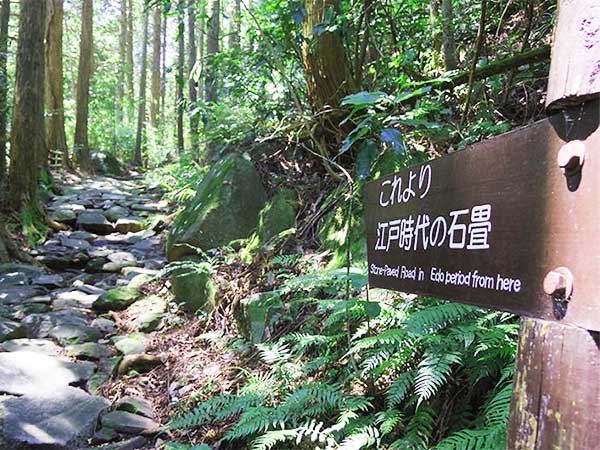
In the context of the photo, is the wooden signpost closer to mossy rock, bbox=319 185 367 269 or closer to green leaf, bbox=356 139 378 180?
green leaf, bbox=356 139 378 180

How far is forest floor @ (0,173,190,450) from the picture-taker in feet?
10.9

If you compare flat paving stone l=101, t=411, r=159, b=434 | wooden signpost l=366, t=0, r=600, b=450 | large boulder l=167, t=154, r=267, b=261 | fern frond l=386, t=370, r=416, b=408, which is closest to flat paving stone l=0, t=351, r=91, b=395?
flat paving stone l=101, t=411, r=159, b=434

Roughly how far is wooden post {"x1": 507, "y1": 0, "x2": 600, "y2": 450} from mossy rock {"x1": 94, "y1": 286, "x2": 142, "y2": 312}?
5.37m

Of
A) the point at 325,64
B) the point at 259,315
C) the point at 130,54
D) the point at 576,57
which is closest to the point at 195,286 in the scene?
the point at 259,315

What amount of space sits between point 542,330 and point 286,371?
85.6 inches

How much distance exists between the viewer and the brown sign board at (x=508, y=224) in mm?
905

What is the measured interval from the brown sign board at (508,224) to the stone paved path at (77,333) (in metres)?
2.57

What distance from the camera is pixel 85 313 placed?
558 centimetres

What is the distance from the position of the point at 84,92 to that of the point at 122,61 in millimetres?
9649

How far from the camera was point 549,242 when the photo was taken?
994 mm

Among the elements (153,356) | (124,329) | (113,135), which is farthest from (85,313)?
(113,135)

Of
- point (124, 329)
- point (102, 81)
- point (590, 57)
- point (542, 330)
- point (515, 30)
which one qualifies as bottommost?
point (124, 329)

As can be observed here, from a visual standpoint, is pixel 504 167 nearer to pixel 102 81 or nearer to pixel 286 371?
pixel 286 371

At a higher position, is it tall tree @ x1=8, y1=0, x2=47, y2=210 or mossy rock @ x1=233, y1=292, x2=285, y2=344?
tall tree @ x1=8, y1=0, x2=47, y2=210
